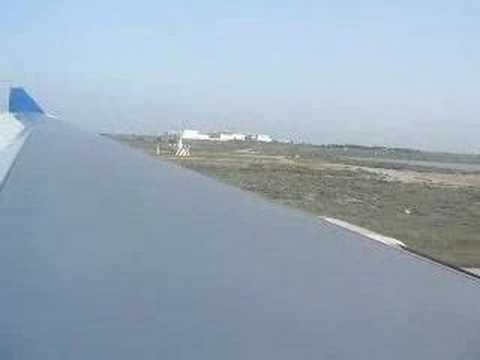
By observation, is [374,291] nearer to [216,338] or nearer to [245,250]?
[245,250]

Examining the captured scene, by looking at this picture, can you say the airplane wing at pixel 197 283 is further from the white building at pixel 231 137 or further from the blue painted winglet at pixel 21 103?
the white building at pixel 231 137

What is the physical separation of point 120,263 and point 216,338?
58 centimetres

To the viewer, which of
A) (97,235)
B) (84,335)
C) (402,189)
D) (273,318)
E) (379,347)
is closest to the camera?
(84,335)

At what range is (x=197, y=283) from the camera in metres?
2.08

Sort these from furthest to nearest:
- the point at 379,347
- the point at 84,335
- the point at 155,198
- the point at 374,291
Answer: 1. the point at 155,198
2. the point at 374,291
3. the point at 379,347
4. the point at 84,335

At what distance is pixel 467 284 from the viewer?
2531 millimetres

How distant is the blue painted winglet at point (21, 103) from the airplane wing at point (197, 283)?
18.7 ft

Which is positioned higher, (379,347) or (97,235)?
(97,235)

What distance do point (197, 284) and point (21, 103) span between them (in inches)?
305

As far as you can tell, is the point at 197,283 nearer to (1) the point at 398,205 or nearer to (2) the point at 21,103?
(2) the point at 21,103

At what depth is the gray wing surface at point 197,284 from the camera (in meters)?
1.65

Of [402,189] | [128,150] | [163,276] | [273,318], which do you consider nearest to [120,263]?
[163,276]

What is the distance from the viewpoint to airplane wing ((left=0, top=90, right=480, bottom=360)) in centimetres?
165

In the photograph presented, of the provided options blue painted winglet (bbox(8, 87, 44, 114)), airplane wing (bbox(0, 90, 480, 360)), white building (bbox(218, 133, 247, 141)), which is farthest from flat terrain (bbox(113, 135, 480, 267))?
white building (bbox(218, 133, 247, 141))
